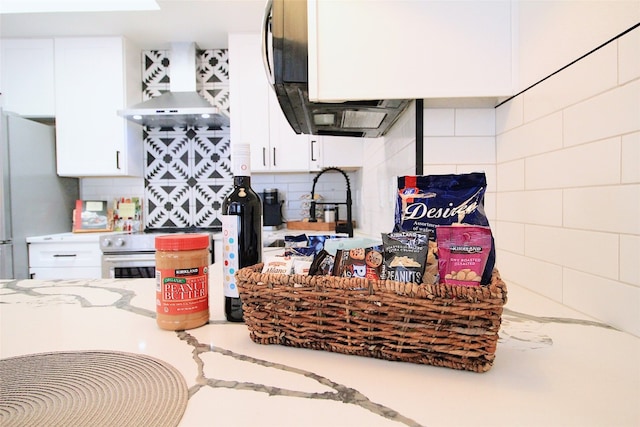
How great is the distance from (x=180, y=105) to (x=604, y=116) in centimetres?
264

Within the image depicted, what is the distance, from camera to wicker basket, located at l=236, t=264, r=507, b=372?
0.44 meters

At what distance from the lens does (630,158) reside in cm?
58

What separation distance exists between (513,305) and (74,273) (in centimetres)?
281

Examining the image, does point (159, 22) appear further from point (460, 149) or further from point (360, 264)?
point (360, 264)

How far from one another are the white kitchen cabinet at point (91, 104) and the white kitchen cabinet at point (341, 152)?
1.57 metres

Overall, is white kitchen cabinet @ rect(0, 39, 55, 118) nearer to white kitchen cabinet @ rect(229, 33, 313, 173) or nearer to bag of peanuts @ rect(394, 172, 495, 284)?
white kitchen cabinet @ rect(229, 33, 313, 173)

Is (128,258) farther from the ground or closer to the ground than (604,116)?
closer to the ground

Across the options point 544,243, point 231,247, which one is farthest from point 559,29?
point 231,247

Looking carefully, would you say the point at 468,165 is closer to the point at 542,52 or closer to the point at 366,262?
the point at 542,52

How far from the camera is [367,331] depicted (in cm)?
49

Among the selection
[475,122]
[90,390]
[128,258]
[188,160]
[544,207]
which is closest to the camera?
[90,390]

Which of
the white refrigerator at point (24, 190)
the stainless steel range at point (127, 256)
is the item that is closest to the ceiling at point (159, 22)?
the white refrigerator at point (24, 190)

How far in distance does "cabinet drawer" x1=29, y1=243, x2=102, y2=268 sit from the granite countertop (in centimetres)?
203

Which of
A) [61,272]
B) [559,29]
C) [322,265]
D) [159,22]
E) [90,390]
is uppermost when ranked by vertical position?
[159,22]
